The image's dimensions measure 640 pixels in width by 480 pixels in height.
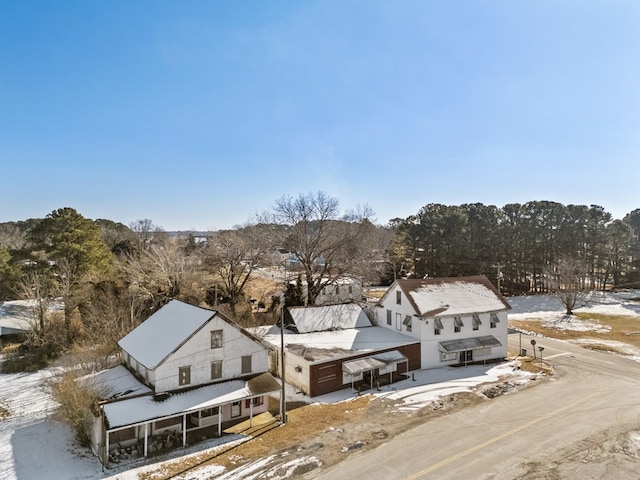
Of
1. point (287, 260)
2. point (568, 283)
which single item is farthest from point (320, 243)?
point (568, 283)

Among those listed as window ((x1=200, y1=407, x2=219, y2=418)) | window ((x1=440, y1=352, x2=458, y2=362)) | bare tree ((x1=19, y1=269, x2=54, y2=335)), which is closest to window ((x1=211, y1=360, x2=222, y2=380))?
window ((x1=200, y1=407, x2=219, y2=418))

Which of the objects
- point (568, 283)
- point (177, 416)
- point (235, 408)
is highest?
point (568, 283)

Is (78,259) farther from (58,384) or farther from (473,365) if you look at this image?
(473,365)

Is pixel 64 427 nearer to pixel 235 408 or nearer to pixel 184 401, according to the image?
pixel 184 401

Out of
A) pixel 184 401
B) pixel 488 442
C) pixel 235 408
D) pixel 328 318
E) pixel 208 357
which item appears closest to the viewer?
pixel 488 442

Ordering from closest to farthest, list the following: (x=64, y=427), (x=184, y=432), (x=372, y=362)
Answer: (x=184, y=432) < (x=64, y=427) < (x=372, y=362)

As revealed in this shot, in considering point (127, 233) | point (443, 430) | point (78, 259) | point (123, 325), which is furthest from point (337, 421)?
point (127, 233)
